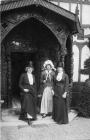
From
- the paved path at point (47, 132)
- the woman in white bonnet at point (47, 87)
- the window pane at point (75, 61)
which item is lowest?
the paved path at point (47, 132)

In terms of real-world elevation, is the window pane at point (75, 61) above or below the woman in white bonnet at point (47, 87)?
above

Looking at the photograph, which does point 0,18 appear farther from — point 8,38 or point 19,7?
point 8,38

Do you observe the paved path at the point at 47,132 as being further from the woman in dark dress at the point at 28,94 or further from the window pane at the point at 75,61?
the window pane at the point at 75,61

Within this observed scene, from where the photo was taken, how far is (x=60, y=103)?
8.80 m

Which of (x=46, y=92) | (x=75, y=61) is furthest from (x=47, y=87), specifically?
(x=75, y=61)

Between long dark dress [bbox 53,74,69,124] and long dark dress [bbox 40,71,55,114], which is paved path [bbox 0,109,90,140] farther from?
long dark dress [bbox 40,71,55,114]

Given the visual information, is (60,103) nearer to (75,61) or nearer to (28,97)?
(28,97)

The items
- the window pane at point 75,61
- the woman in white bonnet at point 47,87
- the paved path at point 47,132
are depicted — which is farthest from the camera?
the window pane at point 75,61

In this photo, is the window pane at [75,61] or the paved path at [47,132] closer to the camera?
the paved path at [47,132]

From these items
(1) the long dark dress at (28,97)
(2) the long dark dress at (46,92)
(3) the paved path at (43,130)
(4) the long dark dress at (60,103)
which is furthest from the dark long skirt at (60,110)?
(1) the long dark dress at (28,97)

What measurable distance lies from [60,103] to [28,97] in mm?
989

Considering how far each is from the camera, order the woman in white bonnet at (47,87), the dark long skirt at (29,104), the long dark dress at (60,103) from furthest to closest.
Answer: the woman in white bonnet at (47,87)
the long dark dress at (60,103)
the dark long skirt at (29,104)

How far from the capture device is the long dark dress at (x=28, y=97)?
8633mm

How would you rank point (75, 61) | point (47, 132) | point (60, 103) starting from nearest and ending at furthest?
point (47, 132)
point (60, 103)
point (75, 61)
